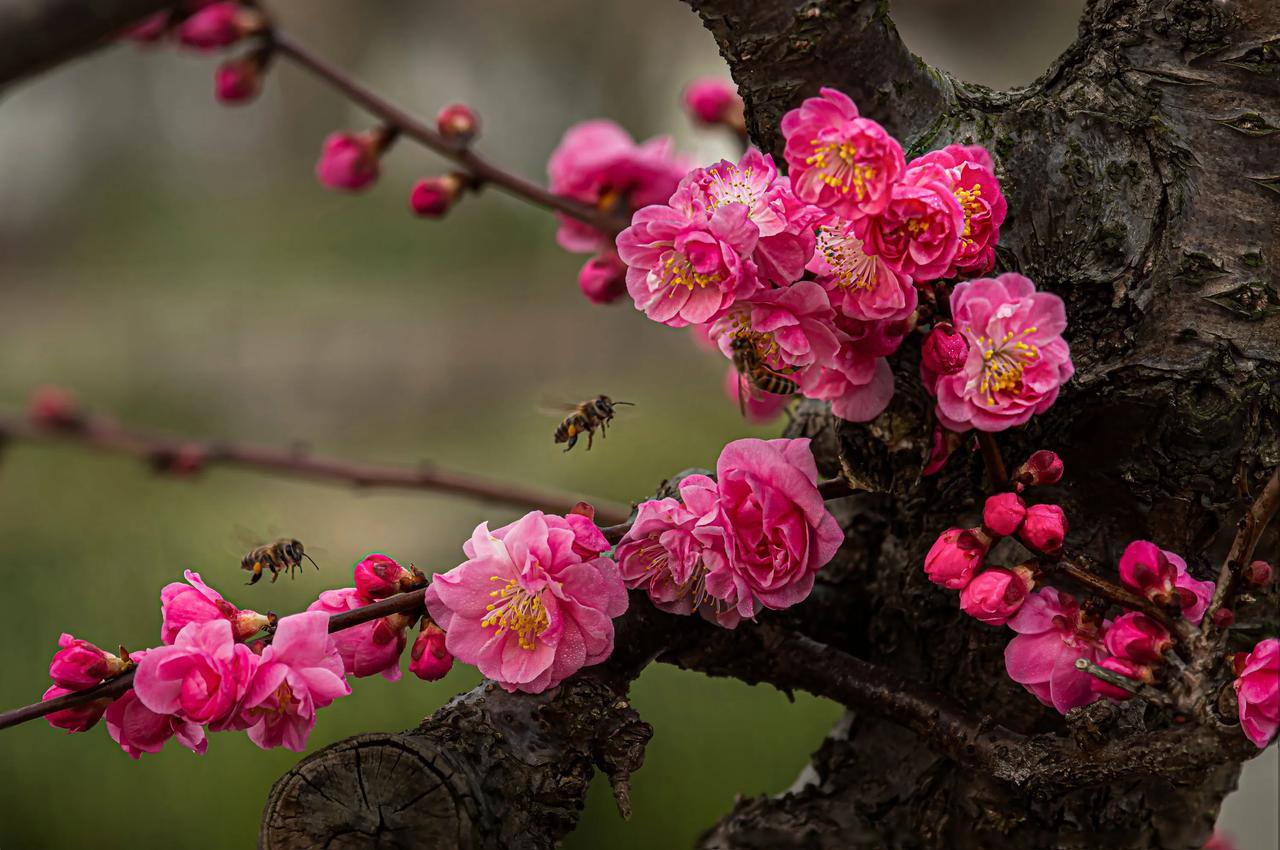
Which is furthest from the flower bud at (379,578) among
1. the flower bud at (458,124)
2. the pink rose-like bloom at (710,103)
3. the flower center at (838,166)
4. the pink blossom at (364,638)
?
the pink rose-like bloom at (710,103)

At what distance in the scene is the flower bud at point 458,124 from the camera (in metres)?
0.74

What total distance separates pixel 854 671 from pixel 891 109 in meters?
0.26

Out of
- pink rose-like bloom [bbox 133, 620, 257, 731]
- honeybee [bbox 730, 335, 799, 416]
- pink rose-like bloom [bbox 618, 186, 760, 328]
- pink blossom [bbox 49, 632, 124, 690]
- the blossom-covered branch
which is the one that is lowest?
the blossom-covered branch

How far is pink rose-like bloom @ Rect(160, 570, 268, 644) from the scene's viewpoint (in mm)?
449

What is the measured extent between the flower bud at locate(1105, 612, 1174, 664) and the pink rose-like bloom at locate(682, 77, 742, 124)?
1.67 feet

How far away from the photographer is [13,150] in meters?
4.09

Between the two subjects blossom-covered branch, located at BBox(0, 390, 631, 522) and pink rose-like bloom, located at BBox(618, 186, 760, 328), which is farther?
blossom-covered branch, located at BBox(0, 390, 631, 522)

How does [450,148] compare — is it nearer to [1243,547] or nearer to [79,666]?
[79,666]

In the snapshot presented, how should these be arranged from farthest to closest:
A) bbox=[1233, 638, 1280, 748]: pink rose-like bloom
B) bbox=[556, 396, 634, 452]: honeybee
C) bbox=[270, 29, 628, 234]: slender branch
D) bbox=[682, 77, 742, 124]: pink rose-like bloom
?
bbox=[682, 77, 742, 124]: pink rose-like bloom, bbox=[270, 29, 628, 234]: slender branch, bbox=[556, 396, 634, 452]: honeybee, bbox=[1233, 638, 1280, 748]: pink rose-like bloom

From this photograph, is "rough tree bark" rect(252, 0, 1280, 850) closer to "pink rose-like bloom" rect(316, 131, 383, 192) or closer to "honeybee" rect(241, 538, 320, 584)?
"honeybee" rect(241, 538, 320, 584)

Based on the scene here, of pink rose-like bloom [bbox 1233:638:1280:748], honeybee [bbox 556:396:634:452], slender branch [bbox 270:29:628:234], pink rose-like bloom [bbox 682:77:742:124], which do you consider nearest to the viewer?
pink rose-like bloom [bbox 1233:638:1280:748]

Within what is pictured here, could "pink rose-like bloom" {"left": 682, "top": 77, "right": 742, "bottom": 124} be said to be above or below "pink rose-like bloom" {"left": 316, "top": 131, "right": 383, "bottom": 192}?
above

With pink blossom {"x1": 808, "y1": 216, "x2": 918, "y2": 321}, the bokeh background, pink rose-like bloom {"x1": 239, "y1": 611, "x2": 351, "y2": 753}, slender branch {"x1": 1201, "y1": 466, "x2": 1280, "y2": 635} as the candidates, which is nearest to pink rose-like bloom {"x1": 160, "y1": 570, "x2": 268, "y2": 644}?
pink rose-like bloom {"x1": 239, "y1": 611, "x2": 351, "y2": 753}

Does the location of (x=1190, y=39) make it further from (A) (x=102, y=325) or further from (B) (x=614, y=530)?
(A) (x=102, y=325)
